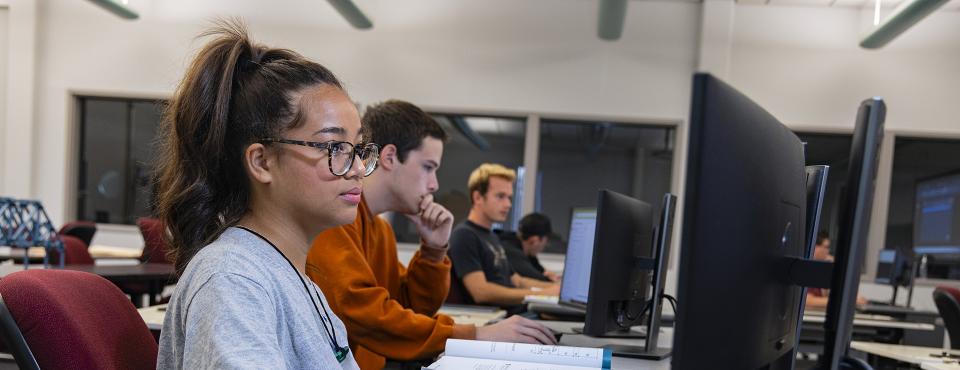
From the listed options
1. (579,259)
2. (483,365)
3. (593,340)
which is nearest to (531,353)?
(483,365)

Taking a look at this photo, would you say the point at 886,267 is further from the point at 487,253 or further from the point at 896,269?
the point at 487,253

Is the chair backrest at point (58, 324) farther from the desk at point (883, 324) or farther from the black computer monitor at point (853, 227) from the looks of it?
the desk at point (883, 324)

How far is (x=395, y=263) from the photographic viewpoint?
2150mm

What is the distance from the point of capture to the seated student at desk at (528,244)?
4527 mm

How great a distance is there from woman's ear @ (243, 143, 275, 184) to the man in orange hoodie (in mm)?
620

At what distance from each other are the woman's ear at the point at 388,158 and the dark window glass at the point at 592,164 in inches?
200

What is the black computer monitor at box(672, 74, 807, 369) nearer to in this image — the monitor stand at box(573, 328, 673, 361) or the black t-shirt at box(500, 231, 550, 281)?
the monitor stand at box(573, 328, 673, 361)

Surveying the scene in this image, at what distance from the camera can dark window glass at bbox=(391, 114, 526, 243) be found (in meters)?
6.96

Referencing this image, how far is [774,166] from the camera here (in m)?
0.77

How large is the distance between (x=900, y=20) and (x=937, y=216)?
2.38 m

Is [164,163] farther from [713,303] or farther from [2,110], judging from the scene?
[2,110]

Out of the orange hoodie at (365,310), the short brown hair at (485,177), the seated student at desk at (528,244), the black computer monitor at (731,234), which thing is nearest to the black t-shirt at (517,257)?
the seated student at desk at (528,244)

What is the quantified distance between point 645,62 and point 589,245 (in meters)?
4.84

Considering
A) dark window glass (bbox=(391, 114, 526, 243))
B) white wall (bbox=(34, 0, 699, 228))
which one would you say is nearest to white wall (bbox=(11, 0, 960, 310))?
white wall (bbox=(34, 0, 699, 228))
